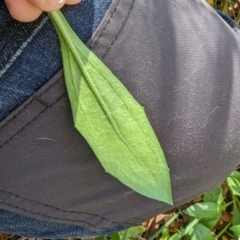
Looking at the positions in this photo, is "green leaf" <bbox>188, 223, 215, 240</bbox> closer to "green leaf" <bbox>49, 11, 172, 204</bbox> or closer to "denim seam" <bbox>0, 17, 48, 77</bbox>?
"green leaf" <bbox>49, 11, 172, 204</bbox>

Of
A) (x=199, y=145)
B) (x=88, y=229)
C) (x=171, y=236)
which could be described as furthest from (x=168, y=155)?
(x=171, y=236)

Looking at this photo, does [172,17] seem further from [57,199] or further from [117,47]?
[57,199]

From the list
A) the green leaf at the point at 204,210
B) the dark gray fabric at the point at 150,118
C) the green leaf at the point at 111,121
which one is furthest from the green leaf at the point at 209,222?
the green leaf at the point at 111,121

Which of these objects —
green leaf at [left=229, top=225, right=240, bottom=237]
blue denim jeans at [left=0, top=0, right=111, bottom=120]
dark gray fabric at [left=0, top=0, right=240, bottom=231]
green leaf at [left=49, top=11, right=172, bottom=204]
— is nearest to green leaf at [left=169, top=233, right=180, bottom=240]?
green leaf at [left=229, top=225, right=240, bottom=237]

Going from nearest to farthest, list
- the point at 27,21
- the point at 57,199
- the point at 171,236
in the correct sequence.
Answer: the point at 27,21, the point at 57,199, the point at 171,236

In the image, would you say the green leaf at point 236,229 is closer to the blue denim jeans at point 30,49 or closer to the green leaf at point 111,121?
the green leaf at point 111,121

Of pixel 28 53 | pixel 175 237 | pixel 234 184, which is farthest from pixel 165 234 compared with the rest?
pixel 28 53
